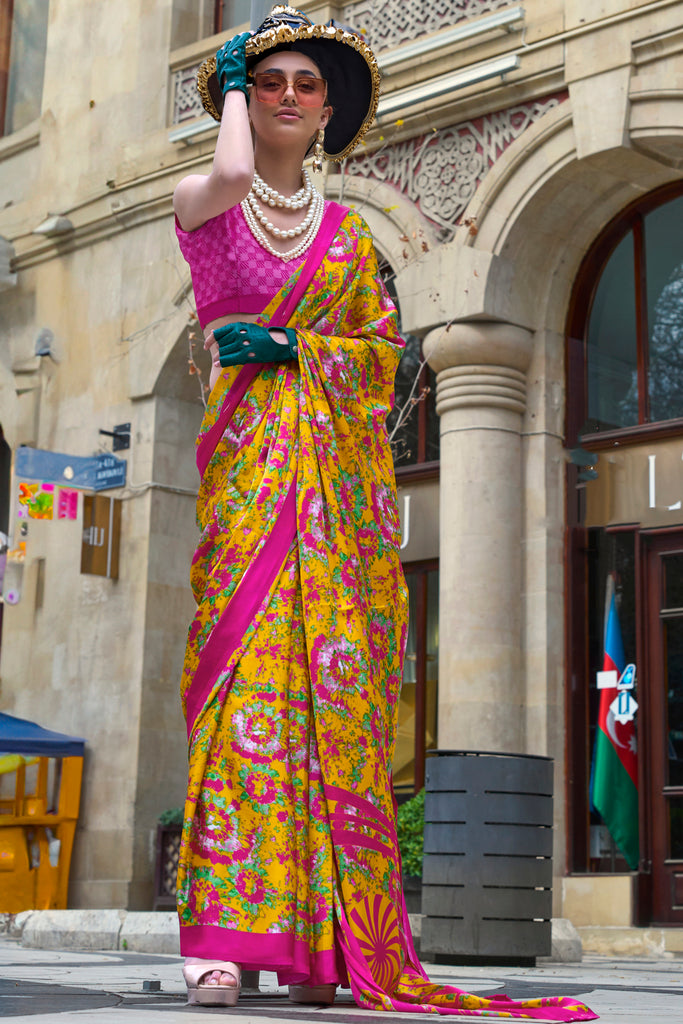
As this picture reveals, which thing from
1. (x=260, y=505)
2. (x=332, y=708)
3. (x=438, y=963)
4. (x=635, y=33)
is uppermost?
(x=635, y=33)

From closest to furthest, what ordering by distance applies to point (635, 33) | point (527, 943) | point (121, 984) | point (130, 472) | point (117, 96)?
point (121, 984) < point (527, 943) < point (635, 33) < point (130, 472) < point (117, 96)

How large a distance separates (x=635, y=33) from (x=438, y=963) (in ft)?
18.9

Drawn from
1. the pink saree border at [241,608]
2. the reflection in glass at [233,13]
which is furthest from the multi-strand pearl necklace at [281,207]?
the reflection in glass at [233,13]

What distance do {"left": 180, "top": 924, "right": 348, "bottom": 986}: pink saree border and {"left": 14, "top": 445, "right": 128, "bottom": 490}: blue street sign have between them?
922cm

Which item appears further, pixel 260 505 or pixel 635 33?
pixel 635 33

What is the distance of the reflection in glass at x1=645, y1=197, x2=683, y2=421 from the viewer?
9.85 metres

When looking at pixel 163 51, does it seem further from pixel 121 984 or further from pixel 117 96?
pixel 121 984

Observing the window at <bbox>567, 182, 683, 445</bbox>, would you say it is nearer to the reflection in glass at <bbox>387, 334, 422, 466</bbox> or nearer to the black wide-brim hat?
the reflection in glass at <bbox>387, 334, 422, 466</bbox>

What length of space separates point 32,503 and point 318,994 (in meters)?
9.37

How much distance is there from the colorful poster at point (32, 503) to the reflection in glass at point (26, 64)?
463 centimetres

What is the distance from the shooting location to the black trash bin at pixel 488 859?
6.61 meters

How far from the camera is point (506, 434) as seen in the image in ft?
32.9

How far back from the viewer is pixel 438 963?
6.75 metres

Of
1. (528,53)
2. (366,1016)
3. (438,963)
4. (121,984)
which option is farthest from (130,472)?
(366,1016)
